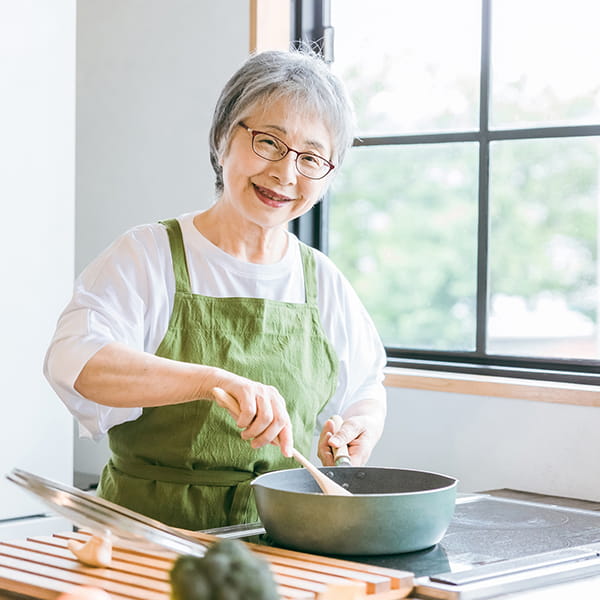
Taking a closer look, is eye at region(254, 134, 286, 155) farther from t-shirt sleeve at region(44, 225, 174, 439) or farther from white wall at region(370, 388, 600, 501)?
white wall at region(370, 388, 600, 501)

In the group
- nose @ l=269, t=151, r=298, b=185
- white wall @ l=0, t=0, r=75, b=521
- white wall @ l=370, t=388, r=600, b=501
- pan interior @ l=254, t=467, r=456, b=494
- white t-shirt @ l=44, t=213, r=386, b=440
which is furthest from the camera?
white wall @ l=0, t=0, r=75, b=521

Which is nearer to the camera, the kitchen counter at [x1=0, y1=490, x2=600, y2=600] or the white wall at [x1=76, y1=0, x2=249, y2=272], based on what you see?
the kitchen counter at [x1=0, y1=490, x2=600, y2=600]

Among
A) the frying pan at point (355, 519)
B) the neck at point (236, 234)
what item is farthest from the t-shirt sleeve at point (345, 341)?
the frying pan at point (355, 519)

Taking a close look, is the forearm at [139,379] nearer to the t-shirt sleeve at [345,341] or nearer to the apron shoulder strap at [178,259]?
the apron shoulder strap at [178,259]

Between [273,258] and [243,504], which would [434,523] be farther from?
[273,258]

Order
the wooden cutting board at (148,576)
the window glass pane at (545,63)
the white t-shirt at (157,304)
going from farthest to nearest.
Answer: the window glass pane at (545,63), the white t-shirt at (157,304), the wooden cutting board at (148,576)

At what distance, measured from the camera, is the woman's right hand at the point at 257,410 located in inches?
53.4

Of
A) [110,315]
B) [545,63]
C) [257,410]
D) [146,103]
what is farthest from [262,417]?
[146,103]

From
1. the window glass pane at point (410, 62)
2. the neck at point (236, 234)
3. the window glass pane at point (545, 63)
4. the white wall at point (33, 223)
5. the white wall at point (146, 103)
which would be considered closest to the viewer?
the neck at point (236, 234)

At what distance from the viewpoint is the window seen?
276 centimetres

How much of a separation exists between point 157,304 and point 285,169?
31 cm

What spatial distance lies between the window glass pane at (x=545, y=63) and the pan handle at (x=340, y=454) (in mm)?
1373

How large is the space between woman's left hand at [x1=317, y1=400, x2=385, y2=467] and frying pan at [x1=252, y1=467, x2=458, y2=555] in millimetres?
360

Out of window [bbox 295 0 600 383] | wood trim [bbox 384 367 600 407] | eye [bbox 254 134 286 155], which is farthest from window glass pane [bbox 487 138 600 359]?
eye [bbox 254 134 286 155]
